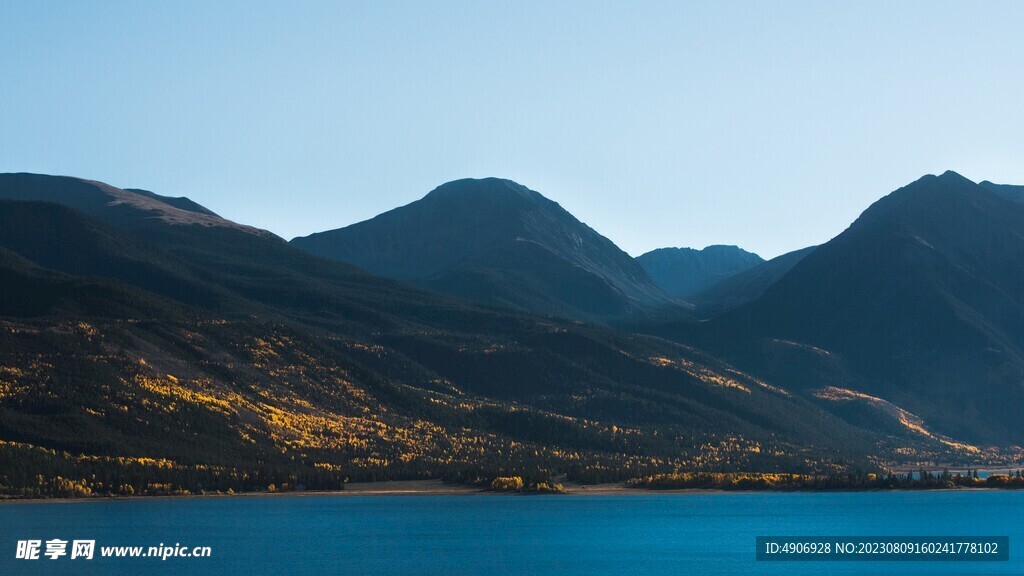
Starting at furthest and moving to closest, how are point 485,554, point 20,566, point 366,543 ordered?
1. point 366,543
2. point 485,554
3. point 20,566

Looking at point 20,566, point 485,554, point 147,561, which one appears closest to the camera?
point 20,566

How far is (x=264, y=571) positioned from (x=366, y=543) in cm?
3595

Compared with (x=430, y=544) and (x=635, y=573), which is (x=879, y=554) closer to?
(x=635, y=573)

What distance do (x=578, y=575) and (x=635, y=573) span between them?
709cm

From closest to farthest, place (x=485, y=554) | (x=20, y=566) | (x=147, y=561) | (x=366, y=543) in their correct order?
(x=20, y=566) → (x=147, y=561) → (x=485, y=554) → (x=366, y=543)

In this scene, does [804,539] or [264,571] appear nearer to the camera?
[264,571]

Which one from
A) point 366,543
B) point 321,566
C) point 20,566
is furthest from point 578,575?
point 20,566

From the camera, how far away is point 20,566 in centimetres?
15625

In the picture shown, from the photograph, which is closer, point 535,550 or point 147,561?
point 147,561

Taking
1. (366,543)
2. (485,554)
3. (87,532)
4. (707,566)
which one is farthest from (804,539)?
(87,532)

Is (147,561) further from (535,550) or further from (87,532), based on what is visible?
(535,550)

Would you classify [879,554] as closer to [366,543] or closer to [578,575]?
[578,575]

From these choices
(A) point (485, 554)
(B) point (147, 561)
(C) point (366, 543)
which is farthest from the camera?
(C) point (366, 543)

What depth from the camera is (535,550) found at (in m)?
188
